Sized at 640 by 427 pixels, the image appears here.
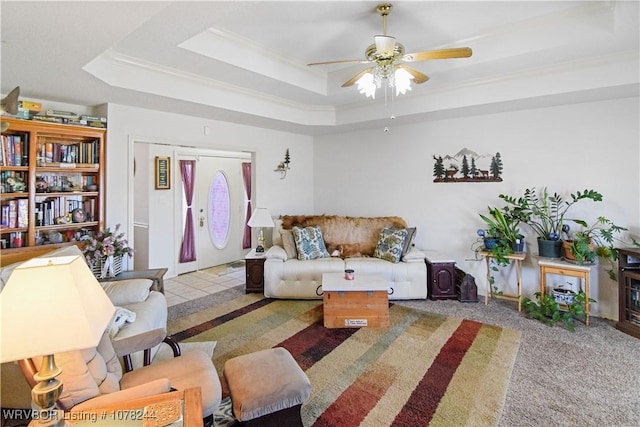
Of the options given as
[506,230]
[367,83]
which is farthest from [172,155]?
[506,230]

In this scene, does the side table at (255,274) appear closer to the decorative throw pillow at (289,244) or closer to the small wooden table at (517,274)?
the decorative throw pillow at (289,244)

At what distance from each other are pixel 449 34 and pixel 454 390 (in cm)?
294

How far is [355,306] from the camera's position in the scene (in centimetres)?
311

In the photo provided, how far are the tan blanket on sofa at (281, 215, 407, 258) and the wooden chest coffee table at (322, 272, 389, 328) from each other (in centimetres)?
124

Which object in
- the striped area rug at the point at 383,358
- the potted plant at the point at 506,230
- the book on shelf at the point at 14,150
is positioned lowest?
the striped area rug at the point at 383,358

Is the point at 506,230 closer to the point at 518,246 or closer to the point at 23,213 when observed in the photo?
the point at 518,246

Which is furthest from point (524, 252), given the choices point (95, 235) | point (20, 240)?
point (20, 240)

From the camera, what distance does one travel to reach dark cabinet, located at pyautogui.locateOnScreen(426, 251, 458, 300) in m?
3.84

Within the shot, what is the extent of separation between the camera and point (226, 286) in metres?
4.54

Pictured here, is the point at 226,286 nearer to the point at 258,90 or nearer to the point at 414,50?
the point at 258,90

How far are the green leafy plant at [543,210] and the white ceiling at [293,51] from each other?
1061 mm

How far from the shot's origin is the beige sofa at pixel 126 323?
1780 millimetres

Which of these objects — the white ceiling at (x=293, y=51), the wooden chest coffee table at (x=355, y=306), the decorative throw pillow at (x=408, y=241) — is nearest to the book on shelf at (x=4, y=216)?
the white ceiling at (x=293, y=51)

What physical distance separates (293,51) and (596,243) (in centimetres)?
386
